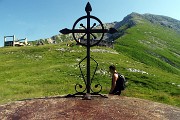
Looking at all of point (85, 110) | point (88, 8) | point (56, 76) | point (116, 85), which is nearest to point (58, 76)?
point (56, 76)

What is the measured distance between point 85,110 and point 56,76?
38174 millimetres

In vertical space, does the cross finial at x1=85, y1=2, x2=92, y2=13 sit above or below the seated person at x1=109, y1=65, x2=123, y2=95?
above

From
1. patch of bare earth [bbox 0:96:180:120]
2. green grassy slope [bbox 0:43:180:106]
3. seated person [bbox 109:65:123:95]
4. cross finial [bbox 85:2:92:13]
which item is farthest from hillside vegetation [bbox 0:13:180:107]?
patch of bare earth [bbox 0:96:180:120]

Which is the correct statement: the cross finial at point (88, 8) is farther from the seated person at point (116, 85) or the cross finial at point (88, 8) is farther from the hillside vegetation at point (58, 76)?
the hillside vegetation at point (58, 76)

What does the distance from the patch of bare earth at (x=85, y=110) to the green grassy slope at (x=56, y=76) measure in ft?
73.3

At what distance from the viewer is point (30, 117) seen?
731cm

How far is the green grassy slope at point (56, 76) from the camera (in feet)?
117

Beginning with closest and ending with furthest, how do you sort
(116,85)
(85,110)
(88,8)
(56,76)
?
1. (85,110)
2. (88,8)
3. (116,85)
4. (56,76)

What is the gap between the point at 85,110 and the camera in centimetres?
754

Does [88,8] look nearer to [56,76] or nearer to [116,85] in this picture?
[116,85]

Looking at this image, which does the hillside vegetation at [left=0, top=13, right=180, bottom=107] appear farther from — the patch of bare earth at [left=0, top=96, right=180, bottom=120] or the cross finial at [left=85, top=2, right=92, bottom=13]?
the patch of bare earth at [left=0, top=96, right=180, bottom=120]

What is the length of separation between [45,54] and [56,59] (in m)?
4.12

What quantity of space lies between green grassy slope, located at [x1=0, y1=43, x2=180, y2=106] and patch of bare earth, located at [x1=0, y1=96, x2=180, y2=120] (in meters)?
22.4

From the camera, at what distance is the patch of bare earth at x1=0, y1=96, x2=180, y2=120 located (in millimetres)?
7246
